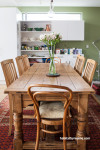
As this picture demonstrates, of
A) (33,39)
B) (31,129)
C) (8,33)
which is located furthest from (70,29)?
(31,129)

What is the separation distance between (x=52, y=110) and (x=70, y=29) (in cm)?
463

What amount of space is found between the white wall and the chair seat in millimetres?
3862

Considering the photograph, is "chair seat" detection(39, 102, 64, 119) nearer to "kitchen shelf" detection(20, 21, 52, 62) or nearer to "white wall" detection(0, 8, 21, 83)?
"white wall" detection(0, 8, 21, 83)

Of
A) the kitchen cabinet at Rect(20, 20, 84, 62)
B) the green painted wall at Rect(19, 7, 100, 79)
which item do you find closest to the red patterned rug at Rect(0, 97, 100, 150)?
the kitchen cabinet at Rect(20, 20, 84, 62)

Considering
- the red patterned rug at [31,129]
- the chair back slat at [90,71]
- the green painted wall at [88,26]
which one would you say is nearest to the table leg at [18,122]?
the red patterned rug at [31,129]

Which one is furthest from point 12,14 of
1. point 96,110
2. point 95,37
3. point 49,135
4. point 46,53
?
point 49,135

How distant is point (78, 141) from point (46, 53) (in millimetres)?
4877

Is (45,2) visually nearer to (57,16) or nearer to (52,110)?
A: (57,16)

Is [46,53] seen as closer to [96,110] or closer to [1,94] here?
[1,94]

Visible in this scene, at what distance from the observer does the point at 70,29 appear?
245 inches

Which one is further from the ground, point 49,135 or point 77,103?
point 77,103

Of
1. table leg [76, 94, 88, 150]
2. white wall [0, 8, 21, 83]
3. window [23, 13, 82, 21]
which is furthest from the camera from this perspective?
window [23, 13, 82, 21]

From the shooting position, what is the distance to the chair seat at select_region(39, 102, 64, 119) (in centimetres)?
192

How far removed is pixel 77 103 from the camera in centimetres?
195
